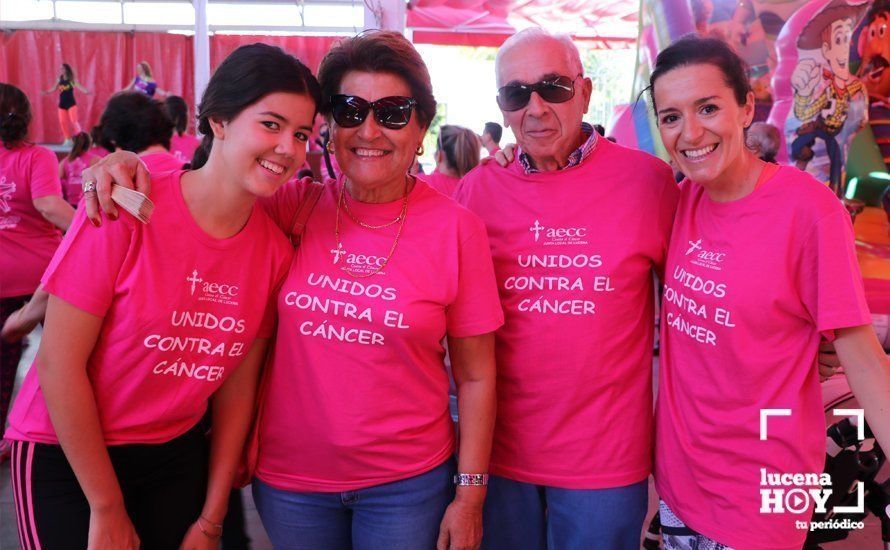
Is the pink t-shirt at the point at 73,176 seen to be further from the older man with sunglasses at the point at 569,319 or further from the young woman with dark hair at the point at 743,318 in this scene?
the young woman with dark hair at the point at 743,318

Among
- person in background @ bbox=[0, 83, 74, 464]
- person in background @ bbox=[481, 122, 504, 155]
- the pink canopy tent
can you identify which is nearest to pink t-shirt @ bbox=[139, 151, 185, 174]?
person in background @ bbox=[0, 83, 74, 464]

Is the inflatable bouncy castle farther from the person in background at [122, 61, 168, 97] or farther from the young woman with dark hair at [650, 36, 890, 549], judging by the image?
the person in background at [122, 61, 168, 97]

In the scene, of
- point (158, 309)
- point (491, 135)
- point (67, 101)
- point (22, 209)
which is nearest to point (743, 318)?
point (158, 309)

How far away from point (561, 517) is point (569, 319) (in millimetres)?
571

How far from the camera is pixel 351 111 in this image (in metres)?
1.85

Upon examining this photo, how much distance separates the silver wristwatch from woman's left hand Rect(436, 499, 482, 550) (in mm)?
46

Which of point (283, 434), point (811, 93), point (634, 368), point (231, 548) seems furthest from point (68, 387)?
point (811, 93)

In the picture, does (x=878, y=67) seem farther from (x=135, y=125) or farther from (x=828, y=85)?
(x=135, y=125)

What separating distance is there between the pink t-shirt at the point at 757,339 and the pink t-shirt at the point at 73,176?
19.3ft

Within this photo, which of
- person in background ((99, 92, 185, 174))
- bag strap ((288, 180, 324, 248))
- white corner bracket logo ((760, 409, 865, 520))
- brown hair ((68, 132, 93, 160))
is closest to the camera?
white corner bracket logo ((760, 409, 865, 520))

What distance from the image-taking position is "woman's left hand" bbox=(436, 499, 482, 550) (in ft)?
6.07

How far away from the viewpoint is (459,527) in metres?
1.85

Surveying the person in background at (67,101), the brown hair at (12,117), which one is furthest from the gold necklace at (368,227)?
the person in background at (67,101)

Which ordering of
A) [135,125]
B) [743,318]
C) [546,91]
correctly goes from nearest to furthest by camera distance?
[743,318] < [546,91] < [135,125]
